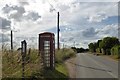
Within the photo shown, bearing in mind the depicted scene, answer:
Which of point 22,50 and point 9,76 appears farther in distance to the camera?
point 22,50

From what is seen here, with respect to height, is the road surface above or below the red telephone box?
below

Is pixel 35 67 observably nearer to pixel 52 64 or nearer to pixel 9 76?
pixel 9 76

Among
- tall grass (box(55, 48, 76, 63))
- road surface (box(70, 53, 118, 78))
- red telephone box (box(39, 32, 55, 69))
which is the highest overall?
red telephone box (box(39, 32, 55, 69))

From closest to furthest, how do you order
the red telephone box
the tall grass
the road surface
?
1. the road surface
2. the red telephone box
3. the tall grass

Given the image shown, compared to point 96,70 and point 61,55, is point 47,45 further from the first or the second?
point 61,55

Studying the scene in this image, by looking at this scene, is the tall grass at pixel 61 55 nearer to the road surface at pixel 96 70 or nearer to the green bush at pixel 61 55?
the green bush at pixel 61 55

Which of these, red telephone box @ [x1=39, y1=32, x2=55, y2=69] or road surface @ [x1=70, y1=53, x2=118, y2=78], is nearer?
road surface @ [x1=70, y1=53, x2=118, y2=78]

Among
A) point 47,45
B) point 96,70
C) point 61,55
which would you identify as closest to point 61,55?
point 61,55

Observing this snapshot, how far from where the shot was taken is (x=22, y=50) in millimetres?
13844

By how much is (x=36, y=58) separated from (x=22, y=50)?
219 centimetres

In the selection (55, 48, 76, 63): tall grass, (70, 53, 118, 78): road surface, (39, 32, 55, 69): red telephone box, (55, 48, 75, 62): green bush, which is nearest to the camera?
(70, 53, 118, 78): road surface

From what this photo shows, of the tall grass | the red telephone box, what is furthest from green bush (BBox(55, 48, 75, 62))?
the red telephone box

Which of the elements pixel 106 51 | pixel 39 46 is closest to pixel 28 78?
pixel 39 46

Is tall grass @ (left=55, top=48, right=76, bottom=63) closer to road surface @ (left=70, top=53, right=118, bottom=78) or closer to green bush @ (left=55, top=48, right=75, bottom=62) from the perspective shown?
green bush @ (left=55, top=48, right=75, bottom=62)
